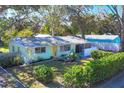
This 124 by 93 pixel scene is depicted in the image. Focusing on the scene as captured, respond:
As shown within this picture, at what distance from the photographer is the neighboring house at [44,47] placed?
22625 mm

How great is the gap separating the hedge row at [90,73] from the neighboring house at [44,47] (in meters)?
7.42

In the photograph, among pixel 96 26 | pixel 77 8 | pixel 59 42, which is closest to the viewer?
pixel 59 42

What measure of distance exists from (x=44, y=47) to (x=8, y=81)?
8.80 m

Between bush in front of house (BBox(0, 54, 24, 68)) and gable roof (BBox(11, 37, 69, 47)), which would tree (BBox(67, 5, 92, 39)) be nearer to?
gable roof (BBox(11, 37, 69, 47))

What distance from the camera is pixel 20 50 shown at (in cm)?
2295

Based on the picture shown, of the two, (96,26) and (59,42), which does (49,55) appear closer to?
(59,42)

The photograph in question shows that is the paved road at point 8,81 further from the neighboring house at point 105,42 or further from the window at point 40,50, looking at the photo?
the neighboring house at point 105,42

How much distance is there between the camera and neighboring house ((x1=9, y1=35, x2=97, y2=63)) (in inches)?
891

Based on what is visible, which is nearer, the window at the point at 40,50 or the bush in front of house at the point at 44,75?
the bush in front of house at the point at 44,75

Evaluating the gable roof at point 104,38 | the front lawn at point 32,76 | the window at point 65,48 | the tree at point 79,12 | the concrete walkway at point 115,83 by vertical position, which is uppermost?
the tree at point 79,12

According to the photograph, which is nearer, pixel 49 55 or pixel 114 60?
pixel 114 60

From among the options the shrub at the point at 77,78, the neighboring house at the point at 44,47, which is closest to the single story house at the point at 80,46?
the neighboring house at the point at 44,47

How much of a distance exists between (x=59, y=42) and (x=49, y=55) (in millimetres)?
1843
